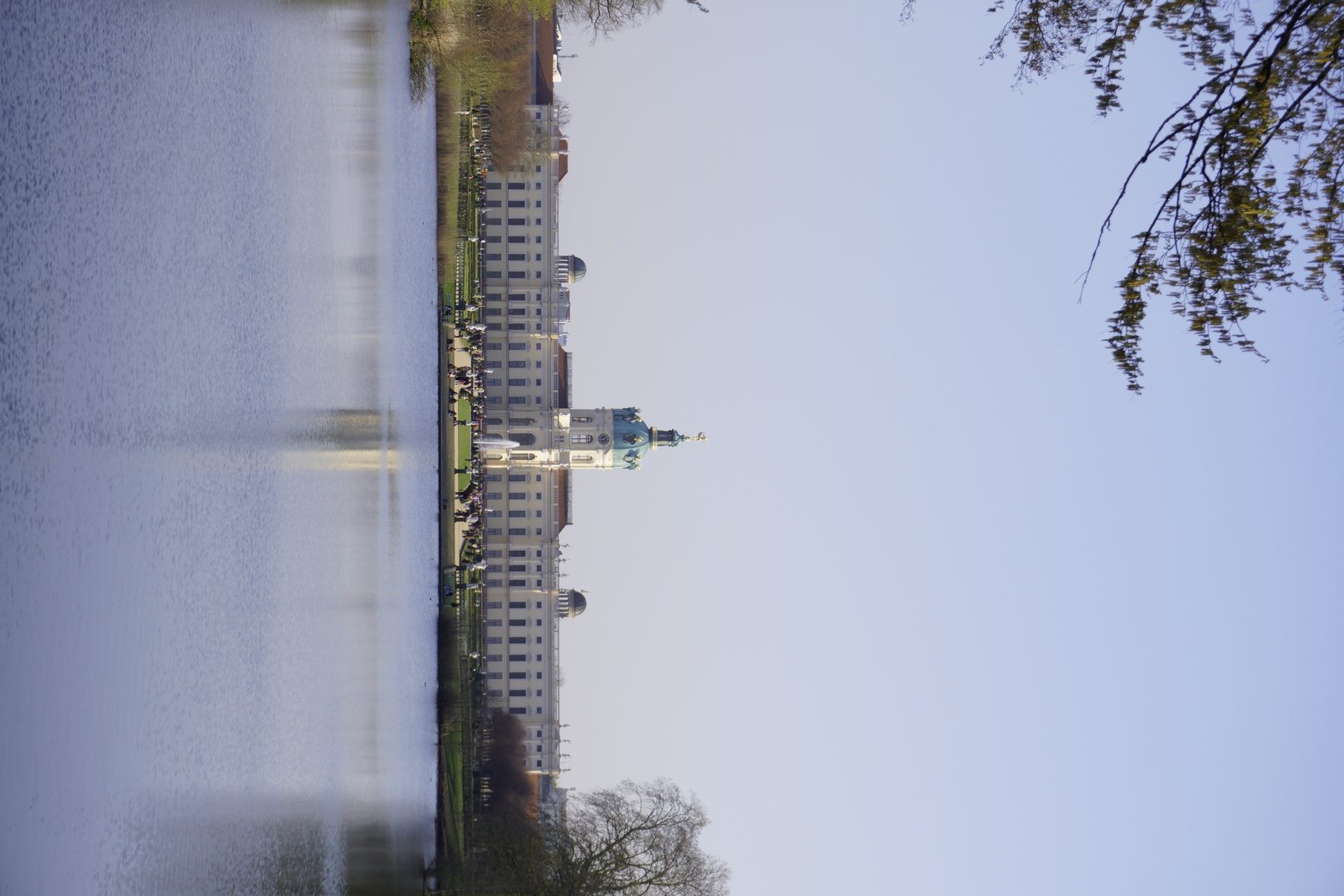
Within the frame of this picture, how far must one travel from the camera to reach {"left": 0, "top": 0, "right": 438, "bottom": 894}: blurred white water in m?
14.3

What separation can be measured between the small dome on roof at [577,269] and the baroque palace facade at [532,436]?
218cm

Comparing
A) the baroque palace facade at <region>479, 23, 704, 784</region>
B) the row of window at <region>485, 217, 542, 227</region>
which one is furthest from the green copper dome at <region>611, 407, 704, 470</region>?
the row of window at <region>485, 217, 542, 227</region>

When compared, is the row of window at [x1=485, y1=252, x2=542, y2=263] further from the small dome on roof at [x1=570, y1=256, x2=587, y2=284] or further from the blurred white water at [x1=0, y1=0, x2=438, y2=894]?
the blurred white water at [x1=0, y1=0, x2=438, y2=894]

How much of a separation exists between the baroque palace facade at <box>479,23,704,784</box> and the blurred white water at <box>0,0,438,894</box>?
4574 cm

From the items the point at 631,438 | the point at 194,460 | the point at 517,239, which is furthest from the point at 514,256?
the point at 194,460

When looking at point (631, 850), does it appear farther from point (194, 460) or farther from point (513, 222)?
point (513, 222)

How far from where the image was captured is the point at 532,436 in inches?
3179

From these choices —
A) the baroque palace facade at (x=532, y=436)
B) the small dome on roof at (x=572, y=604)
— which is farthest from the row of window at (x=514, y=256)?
the small dome on roof at (x=572, y=604)

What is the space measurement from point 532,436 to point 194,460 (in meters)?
61.4

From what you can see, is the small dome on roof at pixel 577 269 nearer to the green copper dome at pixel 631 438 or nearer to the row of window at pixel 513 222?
the row of window at pixel 513 222

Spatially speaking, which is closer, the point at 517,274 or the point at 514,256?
the point at 517,274

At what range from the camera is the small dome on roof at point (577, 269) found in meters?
86.1

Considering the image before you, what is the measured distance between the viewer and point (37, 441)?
47.1 feet

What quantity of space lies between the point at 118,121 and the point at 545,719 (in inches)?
2843
